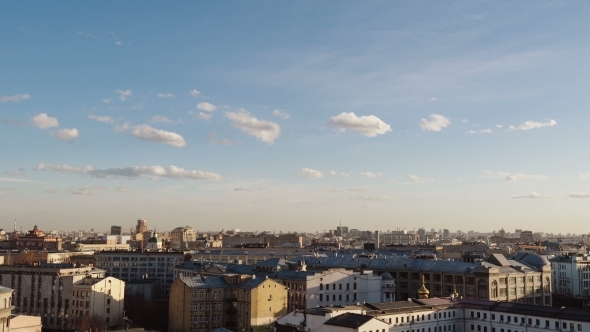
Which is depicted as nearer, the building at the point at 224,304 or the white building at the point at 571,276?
the building at the point at 224,304

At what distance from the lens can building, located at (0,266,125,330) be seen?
96.5 m

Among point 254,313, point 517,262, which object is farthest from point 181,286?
point 517,262

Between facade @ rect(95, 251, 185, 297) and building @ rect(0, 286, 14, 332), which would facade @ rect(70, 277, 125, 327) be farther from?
facade @ rect(95, 251, 185, 297)

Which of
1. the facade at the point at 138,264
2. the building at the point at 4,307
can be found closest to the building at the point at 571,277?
the facade at the point at 138,264

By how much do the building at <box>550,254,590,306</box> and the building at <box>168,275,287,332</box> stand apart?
2646 inches

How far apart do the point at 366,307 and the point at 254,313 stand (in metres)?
20.4

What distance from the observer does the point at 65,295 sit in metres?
98.3

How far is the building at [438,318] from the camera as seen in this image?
65.2 m

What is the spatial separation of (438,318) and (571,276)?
225 ft

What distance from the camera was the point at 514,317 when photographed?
2778 inches

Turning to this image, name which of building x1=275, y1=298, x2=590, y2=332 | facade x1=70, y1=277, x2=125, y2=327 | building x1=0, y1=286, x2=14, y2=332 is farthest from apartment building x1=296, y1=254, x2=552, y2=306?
building x1=0, y1=286, x2=14, y2=332

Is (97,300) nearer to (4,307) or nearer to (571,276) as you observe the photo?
(4,307)

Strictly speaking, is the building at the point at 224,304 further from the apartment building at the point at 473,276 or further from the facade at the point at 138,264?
the facade at the point at 138,264

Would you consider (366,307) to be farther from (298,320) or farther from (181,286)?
(181,286)
